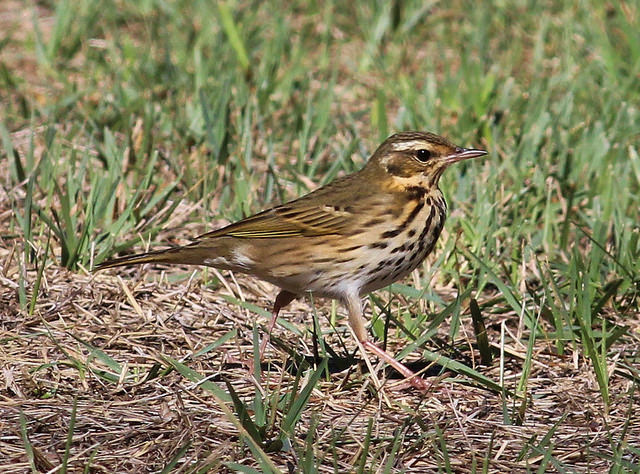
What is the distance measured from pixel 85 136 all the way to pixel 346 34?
2.96m

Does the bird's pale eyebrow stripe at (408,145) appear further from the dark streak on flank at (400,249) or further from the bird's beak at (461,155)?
the dark streak on flank at (400,249)

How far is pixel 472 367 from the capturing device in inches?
203

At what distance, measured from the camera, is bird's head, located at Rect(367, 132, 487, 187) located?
17.9ft

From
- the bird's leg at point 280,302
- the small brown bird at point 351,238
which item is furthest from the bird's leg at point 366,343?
the bird's leg at point 280,302

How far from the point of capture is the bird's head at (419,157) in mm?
5441

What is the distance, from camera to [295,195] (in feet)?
22.7

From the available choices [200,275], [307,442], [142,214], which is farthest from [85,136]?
[307,442]

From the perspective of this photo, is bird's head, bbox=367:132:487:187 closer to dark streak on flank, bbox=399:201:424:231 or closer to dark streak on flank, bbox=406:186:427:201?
dark streak on flank, bbox=406:186:427:201

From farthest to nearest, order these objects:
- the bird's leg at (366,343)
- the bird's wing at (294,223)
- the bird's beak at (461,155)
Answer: the bird's beak at (461,155) → the bird's wing at (294,223) → the bird's leg at (366,343)

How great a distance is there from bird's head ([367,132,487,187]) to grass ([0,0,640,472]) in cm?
53

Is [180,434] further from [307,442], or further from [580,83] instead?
[580,83]

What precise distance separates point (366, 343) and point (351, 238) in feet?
1.61

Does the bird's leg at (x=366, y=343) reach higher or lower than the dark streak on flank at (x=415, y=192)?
lower

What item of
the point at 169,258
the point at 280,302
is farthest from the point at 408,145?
the point at 169,258
